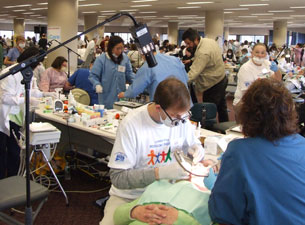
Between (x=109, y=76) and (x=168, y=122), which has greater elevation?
(x=109, y=76)

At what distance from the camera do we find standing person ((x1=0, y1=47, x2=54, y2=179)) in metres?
3.23

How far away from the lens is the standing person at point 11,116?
3.23 meters

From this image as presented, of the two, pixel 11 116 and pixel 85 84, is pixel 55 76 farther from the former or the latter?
pixel 11 116

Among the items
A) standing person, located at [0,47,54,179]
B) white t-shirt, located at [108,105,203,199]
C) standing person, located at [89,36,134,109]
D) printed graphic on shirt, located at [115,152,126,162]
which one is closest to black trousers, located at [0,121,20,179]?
standing person, located at [0,47,54,179]

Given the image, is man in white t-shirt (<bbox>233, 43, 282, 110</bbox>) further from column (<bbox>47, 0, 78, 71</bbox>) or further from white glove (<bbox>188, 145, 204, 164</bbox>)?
column (<bbox>47, 0, 78, 71</bbox>)

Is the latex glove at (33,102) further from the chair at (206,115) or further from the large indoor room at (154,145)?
the chair at (206,115)

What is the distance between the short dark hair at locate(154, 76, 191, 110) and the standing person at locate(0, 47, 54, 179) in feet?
5.27

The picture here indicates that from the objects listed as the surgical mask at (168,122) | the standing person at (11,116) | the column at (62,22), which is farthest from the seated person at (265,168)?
the column at (62,22)

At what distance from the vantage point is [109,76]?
4.52 meters

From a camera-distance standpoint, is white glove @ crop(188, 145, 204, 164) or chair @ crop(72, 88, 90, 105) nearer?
white glove @ crop(188, 145, 204, 164)

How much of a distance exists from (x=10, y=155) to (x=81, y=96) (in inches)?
59.1

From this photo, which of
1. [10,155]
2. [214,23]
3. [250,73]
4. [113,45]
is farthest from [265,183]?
[214,23]

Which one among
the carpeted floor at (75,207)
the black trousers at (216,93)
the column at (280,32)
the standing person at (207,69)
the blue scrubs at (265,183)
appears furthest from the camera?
the column at (280,32)

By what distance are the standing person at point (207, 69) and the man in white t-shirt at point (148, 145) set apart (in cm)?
283
